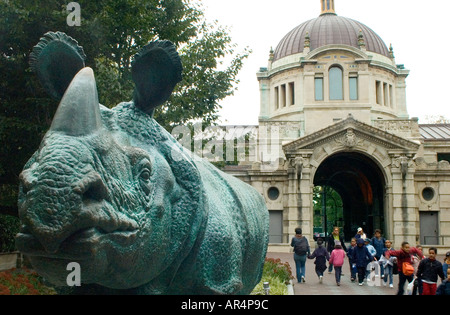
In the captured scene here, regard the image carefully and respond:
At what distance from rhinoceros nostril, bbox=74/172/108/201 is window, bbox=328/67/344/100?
109 ft

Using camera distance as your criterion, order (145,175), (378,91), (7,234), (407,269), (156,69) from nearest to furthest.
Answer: (145,175), (156,69), (407,269), (7,234), (378,91)

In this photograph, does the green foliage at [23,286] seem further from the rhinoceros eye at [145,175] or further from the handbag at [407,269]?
the rhinoceros eye at [145,175]

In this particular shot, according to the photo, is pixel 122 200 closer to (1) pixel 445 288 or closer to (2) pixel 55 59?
(2) pixel 55 59

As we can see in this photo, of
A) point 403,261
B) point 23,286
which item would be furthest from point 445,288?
point 23,286

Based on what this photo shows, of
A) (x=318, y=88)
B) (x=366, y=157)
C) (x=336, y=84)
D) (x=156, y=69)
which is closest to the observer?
(x=156, y=69)

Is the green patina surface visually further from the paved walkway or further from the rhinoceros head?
the paved walkway

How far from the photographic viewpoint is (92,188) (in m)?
1.64

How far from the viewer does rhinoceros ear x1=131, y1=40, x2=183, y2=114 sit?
7.20ft

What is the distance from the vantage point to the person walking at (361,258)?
12.8 meters

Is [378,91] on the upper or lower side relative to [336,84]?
upper

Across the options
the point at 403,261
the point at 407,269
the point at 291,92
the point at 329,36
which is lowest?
the point at 407,269

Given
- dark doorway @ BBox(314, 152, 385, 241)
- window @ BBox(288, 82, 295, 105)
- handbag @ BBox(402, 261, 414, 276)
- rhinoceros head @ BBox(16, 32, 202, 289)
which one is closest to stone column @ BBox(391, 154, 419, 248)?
dark doorway @ BBox(314, 152, 385, 241)

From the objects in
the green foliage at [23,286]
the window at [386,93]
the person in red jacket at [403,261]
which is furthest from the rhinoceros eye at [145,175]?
the window at [386,93]

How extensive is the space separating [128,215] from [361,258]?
39.5 ft
